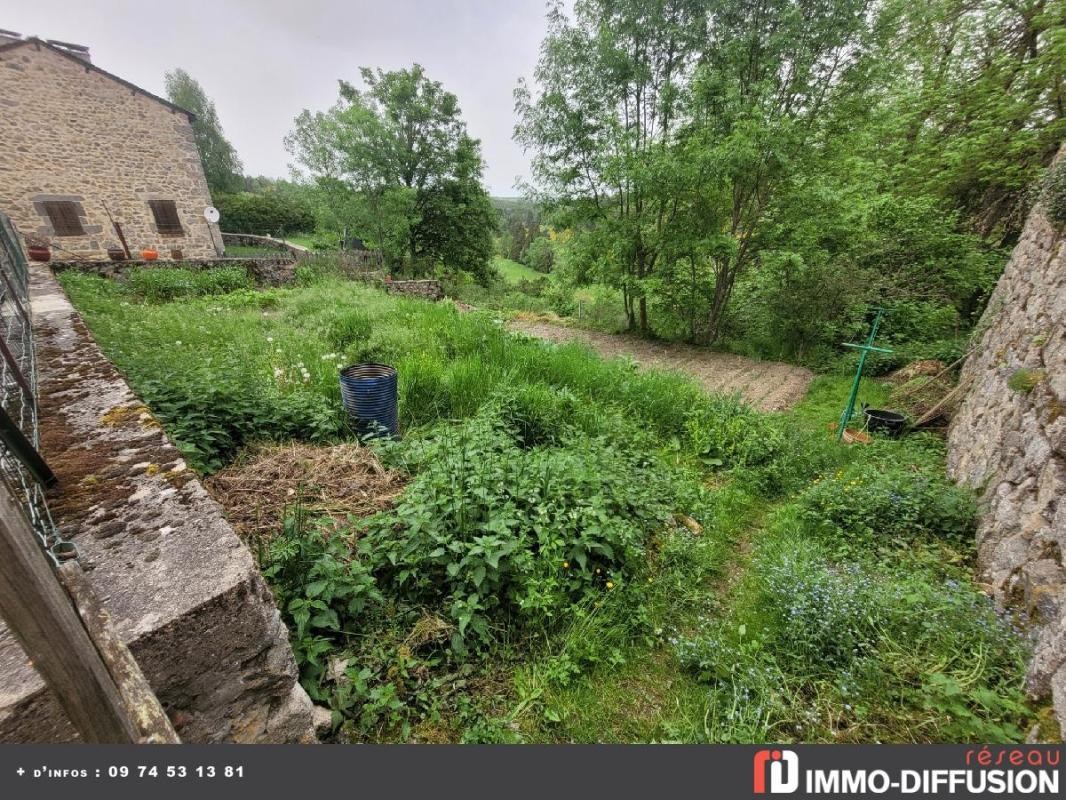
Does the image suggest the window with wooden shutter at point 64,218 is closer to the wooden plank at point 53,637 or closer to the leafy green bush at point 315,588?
the leafy green bush at point 315,588

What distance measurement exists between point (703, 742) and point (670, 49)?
34.6 feet

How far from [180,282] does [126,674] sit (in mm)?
11549

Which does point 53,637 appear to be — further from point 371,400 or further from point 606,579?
point 371,400

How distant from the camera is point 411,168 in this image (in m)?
16.0

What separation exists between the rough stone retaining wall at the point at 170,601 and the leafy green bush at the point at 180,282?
9883 millimetres

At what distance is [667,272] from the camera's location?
9031 mm

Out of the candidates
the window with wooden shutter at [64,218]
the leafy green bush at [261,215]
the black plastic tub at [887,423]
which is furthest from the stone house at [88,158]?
the black plastic tub at [887,423]

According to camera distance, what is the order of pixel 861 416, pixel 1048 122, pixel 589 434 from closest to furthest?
pixel 589 434
pixel 861 416
pixel 1048 122

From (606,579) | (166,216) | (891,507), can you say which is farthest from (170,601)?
(166,216)

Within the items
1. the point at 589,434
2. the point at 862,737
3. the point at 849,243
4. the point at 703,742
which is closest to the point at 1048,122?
the point at 849,243

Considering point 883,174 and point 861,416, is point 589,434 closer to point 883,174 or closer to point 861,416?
point 861,416

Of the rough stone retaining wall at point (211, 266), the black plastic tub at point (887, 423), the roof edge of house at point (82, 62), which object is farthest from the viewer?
the roof edge of house at point (82, 62)

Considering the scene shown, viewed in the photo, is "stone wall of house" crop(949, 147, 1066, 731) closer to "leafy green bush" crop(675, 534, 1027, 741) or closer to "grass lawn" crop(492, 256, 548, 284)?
"leafy green bush" crop(675, 534, 1027, 741)

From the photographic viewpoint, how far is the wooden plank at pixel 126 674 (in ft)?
3.02
